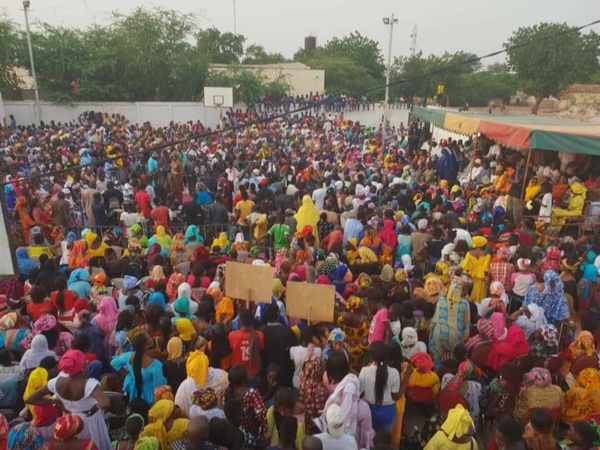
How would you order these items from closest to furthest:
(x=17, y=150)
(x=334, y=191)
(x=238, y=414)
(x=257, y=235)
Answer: (x=238, y=414), (x=257, y=235), (x=334, y=191), (x=17, y=150)

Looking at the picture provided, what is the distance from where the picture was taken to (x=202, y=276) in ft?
20.3

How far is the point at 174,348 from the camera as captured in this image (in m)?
4.44

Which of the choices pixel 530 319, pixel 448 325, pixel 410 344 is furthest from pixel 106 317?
pixel 530 319

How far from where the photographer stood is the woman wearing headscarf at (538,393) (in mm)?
4285

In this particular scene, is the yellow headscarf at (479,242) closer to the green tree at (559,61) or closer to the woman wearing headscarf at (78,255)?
the woman wearing headscarf at (78,255)

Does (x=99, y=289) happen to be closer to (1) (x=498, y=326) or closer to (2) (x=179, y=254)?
(2) (x=179, y=254)

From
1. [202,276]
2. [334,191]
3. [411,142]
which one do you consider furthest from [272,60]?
[202,276]

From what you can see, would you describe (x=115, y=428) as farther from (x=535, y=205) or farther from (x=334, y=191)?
(x=535, y=205)

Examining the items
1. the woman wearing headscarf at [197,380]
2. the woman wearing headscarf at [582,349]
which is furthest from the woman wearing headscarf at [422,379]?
the woman wearing headscarf at [197,380]

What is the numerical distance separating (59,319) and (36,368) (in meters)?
1.14

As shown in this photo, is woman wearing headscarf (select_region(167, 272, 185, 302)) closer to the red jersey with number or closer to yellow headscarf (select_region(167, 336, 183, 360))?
yellow headscarf (select_region(167, 336, 183, 360))

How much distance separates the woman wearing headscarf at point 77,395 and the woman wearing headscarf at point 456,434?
104 inches

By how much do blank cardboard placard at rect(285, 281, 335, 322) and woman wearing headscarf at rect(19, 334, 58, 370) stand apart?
7.66 feet

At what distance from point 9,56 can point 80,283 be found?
29507mm
